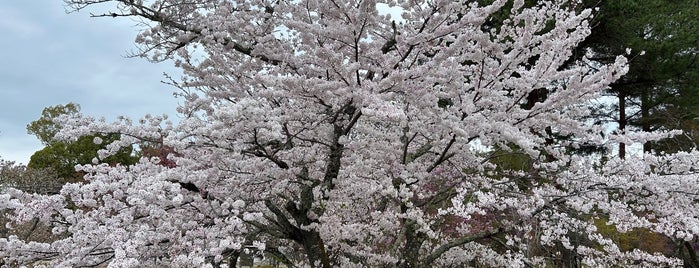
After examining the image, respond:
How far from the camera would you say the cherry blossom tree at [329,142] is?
141 inches

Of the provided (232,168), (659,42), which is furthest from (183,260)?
(659,42)

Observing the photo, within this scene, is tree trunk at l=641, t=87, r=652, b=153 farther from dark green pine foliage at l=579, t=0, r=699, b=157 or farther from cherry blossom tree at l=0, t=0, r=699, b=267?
cherry blossom tree at l=0, t=0, r=699, b=267

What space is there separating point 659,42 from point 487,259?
8295 mm

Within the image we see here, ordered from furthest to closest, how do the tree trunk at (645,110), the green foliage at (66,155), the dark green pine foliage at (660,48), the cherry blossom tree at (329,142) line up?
the green foliage at (66,155) < the tree trunk at (645,110) < the dark green pine foliage at (660,48) < the cherry blossom tree at (329,142)

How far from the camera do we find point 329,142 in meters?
4.79

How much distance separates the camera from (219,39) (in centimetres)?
523

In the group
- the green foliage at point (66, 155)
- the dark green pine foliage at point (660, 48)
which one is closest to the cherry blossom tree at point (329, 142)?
the dark green pine foliage at point (660, 48)

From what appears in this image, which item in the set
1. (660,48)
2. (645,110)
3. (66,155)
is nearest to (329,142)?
(660,48)

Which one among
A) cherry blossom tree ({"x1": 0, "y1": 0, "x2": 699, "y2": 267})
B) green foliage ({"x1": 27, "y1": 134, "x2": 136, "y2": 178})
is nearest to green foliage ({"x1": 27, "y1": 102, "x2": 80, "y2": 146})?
green foliage ({"x1": 27, "y1": 134, "x2": 136, "y2": 178})

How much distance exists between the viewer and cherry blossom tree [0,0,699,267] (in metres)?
3.58

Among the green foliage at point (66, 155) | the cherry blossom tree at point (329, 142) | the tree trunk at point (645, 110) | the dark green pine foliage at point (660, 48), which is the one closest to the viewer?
the cherry blossom tree at point (329, 142)

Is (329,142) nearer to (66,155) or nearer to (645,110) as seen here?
(645,110)

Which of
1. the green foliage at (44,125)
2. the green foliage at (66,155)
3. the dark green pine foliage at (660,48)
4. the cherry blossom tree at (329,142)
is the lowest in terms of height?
the cherry blossom tree at (329,142)

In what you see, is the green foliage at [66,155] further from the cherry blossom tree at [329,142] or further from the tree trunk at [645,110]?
the cherry blossom tree at [329,142]
